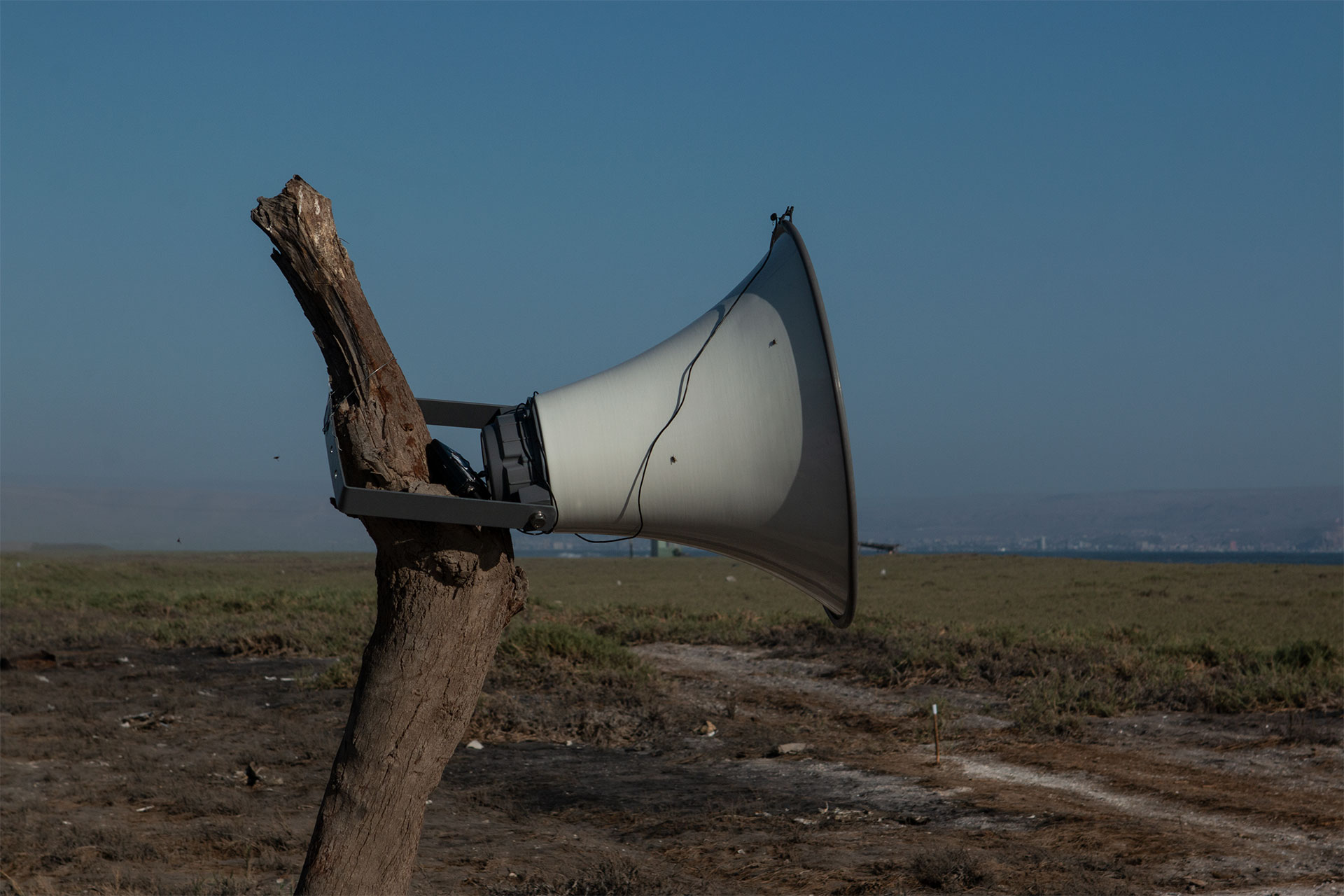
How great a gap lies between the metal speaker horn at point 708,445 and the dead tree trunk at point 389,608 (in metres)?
0.22

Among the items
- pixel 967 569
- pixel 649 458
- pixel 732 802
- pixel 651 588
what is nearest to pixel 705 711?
pixel 732 802

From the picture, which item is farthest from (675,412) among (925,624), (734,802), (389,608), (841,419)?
(925,624)

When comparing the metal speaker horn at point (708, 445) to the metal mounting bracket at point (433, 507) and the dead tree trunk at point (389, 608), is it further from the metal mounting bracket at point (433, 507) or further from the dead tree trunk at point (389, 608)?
the dead tree trunk at point (389, 608)

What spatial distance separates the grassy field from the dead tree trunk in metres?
7.35

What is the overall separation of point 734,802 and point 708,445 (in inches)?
177

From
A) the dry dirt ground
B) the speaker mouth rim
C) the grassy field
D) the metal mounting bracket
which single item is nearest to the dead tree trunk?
the metal mounting bracket

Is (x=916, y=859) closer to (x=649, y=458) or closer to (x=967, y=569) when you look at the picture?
(x=649, y=458)

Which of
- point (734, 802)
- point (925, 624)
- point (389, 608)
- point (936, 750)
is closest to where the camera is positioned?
point (389, 608)

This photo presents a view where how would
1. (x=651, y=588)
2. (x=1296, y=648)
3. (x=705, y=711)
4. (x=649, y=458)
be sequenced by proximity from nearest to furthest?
(x=649, y=458)
(x=705, y=711)
(x=1296, y=648)
(x=651, y=588)

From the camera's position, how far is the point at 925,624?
55.6 feet

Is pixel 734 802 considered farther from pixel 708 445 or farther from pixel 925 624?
pixel 925 624

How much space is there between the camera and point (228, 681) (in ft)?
42.5

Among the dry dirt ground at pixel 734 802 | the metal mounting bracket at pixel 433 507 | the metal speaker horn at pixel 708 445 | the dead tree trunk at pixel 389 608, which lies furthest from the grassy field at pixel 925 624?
the metal mounting bracket at pixel 433 507

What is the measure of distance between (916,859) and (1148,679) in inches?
278
